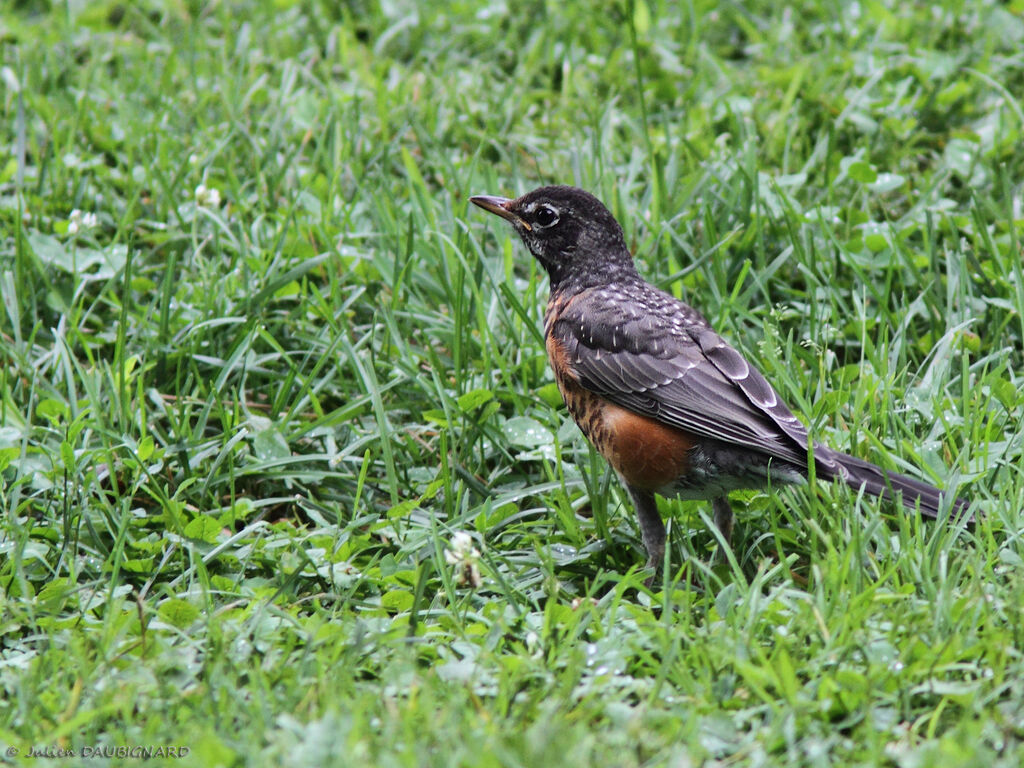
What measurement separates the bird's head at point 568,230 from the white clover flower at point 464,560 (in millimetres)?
1714

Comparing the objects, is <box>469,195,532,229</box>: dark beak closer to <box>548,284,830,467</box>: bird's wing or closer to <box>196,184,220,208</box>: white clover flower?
<box>548,284,830,467</box>: bird's wing

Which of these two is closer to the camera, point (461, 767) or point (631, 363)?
point (461, 767)

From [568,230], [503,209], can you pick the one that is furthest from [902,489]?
[503,209]

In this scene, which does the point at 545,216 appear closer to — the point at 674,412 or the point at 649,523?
the point at 674,412

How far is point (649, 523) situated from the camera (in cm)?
461

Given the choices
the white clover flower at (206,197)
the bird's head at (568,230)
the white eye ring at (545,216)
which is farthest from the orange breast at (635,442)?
the white clover flower at (206,197)

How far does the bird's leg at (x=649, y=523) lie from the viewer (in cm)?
458

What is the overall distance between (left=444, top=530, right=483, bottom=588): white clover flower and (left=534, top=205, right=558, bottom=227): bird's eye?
186cm

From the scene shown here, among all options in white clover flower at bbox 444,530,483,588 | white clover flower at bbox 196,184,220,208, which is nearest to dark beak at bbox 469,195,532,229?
white clover flower at bbox 196,184,220,208

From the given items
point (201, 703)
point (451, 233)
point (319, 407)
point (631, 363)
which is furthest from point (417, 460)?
point (201, 703)

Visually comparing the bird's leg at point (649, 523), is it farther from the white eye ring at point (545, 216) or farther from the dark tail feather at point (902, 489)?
the white eye ring at point (545, 216)

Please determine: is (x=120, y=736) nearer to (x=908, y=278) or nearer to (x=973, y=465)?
(x=973, y=465)

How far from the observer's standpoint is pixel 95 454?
480 cm

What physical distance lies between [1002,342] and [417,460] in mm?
2658
